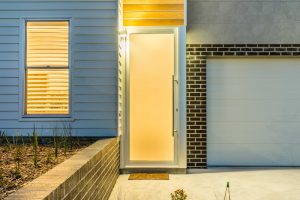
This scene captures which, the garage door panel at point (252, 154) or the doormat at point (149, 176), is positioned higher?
the garage door panel at point (252, 154)

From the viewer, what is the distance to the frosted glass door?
724 centimetres

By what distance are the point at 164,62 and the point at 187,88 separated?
73 centimetres

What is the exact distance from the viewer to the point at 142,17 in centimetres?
717

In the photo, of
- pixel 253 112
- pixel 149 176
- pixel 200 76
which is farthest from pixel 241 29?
pixel 149 176

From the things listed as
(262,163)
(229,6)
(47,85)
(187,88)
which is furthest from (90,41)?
(262,163)

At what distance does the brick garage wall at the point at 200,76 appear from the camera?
7418 millimetres

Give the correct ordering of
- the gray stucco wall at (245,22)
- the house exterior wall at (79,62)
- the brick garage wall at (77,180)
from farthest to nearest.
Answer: the gray stucco wall at (245,22)
the house exterior wall at (79,62)
the brick garage wall at (77,180)

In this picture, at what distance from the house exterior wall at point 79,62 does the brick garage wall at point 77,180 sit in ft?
3.99

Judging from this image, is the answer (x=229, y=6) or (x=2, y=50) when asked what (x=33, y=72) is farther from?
(x=229, y=6)

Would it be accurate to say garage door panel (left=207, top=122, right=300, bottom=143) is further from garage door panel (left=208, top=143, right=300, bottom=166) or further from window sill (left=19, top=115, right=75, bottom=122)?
window sill (left=19, top=115, right=75, bottom=122)

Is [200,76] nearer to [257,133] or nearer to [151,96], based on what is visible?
[151,96]

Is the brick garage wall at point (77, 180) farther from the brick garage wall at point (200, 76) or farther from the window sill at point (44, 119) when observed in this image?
the brick garage wall at point (200, 76)

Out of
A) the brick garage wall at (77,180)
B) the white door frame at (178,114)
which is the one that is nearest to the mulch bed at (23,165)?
the brick garage wall at (77,180)

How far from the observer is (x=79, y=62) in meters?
6.65
